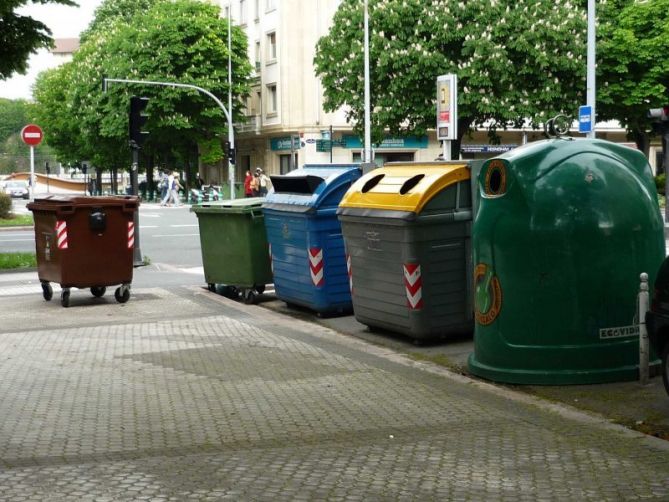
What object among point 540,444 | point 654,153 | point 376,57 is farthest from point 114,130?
point 540,444

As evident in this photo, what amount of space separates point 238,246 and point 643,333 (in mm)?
7510

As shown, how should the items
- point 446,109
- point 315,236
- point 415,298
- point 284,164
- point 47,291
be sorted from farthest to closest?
point 284,164 < point 446,109 < point 47,291 < point 315,236 < point 415,298

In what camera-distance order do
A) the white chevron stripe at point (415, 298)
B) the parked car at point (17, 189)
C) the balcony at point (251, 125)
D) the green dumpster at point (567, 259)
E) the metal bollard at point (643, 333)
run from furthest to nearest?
Answer: the parked car at point (17, 189) → the balcony at point (251, 125) → the white chevron stripe at point (415, 298) → the green dumpster at point (567, 259) → the metal bollard at point (643, 333)

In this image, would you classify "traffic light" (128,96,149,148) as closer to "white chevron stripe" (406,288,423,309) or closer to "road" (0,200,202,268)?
"road" (0,200,202,268)

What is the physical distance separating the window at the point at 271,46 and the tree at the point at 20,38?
4234 cm

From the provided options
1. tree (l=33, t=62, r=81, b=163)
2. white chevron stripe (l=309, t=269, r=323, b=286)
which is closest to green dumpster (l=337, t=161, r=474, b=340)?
white chevron stripe (l=309, t=269, r=323, b=286)

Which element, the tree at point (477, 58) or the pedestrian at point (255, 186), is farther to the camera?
the pedestrian at point (255, 186)

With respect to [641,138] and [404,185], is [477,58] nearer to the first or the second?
[641,138]

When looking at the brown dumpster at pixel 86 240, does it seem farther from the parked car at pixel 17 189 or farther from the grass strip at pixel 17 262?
the parked car at pixel 17 189

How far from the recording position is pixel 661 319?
303 inches

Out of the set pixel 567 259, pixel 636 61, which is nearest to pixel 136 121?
pixel 567 259

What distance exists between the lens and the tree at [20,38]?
2038cm

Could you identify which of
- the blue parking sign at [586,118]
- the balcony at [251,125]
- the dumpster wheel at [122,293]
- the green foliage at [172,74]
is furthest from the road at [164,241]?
the balcony at [251,125]

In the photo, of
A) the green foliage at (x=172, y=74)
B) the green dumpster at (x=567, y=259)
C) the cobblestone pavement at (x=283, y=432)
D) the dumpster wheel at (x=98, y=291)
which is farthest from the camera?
the green foliage at (x=172, y=74)
